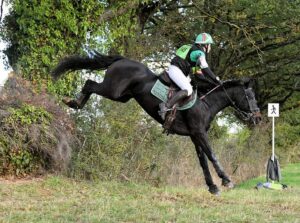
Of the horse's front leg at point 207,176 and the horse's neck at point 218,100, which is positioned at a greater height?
the horse's neck at point 218,100

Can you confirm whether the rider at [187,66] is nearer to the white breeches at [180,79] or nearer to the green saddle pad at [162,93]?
the white breeches at [180,79]

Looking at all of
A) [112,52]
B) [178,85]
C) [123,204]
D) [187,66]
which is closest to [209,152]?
[178,85]

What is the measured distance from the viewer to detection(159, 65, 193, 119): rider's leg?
812 centimetres

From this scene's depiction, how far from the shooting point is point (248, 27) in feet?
65.8

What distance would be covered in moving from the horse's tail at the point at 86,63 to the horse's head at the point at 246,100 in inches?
88.9

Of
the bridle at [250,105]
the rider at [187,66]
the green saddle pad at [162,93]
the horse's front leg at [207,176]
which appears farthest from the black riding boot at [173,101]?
the horse's front leg at [207,176]

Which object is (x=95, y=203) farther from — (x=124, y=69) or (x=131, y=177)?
(x=131, y=177)

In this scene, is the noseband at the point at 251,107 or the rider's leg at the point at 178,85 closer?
the rider's leg at the point at 178,85

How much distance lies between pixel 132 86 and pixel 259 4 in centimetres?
1370

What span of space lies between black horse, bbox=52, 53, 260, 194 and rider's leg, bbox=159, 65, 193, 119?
0.28 metres

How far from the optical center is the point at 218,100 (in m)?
8.68

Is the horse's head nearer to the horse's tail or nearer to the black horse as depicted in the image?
the black horse

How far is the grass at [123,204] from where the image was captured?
327 inches

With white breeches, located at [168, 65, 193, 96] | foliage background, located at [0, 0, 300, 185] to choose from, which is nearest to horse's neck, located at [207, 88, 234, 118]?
white breeches, located at [168, 65, 193, 96]
